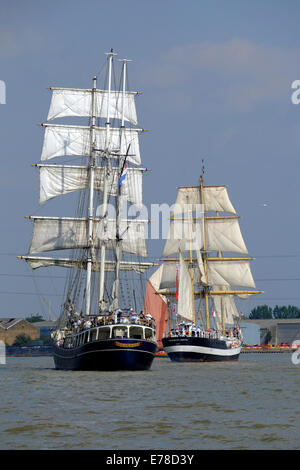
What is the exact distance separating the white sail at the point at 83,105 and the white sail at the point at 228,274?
92.7 ft

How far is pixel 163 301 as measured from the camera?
126 meters

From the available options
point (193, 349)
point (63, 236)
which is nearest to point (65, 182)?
point (63, 236)

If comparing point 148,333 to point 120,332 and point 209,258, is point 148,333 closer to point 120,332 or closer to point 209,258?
point 120,332

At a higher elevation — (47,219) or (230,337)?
(47,219)

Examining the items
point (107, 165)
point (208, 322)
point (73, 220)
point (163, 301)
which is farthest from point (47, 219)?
point (163, 301)

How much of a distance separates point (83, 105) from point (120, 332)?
4274 centimetres

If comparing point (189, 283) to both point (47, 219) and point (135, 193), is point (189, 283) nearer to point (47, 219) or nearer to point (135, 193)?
point (135, 193)

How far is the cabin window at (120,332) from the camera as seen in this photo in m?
57.7

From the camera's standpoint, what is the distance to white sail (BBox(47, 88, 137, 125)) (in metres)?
94.1

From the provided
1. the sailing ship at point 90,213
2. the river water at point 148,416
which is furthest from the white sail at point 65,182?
the river water at point 148,416

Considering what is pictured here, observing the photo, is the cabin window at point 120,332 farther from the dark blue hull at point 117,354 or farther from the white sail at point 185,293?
the white sail at point 185,293

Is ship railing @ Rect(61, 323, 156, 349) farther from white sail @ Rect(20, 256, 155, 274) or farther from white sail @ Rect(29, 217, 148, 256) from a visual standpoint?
white sail @ Rect(29, 217, 148, 256)

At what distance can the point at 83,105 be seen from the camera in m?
94.4
